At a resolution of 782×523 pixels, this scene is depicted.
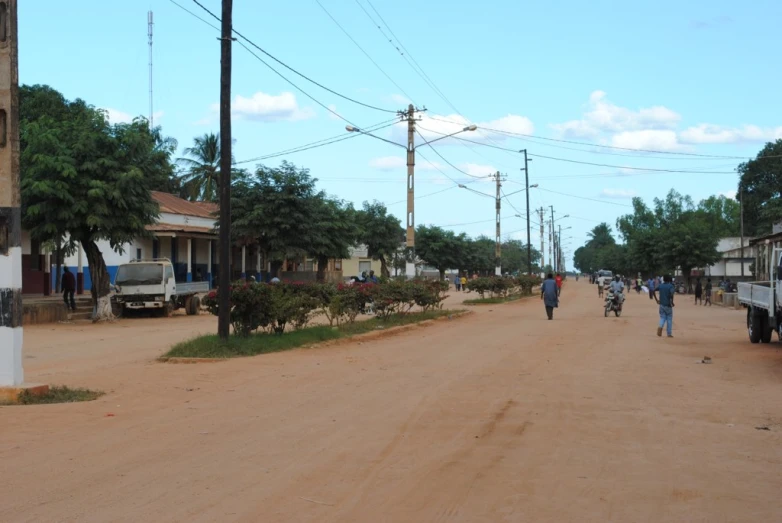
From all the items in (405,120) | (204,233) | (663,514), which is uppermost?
(405,120)

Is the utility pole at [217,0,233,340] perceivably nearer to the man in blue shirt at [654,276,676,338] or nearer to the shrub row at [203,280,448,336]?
the shrub row at [203,280,448,336]

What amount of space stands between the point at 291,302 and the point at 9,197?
8661 millimetres

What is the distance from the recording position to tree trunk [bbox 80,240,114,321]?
30.2m

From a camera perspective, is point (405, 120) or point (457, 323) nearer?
point (457, 323)

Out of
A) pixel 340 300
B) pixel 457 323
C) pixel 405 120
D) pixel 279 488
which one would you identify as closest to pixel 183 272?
pixel 405 120

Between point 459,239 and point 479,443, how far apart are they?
296 feet

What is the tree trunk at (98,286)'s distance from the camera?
30188 mm

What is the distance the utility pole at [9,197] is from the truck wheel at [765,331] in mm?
16856

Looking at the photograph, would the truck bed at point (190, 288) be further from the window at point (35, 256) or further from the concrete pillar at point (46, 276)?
the window at point (35, 256)

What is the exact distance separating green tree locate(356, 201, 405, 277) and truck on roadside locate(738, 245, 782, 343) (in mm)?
52928

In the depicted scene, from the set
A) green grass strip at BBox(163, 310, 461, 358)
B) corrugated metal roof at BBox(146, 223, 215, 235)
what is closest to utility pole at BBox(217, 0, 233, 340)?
green grass strip at BBox(163, 310, 461, 358)

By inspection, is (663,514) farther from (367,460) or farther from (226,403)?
(226,403)

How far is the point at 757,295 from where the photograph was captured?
19.8 metres

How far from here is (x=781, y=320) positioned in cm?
1734
